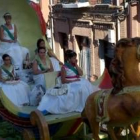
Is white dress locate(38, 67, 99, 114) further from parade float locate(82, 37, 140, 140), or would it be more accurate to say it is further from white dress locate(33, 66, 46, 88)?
parade float locate(82, 37, 140, 140)

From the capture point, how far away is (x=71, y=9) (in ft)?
58.7

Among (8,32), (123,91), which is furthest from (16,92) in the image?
(123,91)

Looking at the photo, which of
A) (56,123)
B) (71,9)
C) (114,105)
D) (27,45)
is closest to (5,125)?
(27,45)

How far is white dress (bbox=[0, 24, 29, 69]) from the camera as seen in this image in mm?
7967

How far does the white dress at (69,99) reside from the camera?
620cm

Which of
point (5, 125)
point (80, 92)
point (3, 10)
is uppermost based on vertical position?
point (3, 10)

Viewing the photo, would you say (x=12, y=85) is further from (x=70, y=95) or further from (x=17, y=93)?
(x=70, y=95)

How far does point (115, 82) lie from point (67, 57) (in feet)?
4.80

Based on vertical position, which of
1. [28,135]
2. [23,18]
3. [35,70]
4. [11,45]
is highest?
[23,18]

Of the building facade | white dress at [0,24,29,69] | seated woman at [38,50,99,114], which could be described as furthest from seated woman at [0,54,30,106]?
the building facade

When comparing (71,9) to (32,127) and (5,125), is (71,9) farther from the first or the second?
(32,127)

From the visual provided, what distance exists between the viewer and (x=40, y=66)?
726 cm

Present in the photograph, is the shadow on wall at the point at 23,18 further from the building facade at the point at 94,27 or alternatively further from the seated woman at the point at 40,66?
the building facade at the point at 94,27

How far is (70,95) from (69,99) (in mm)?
58
